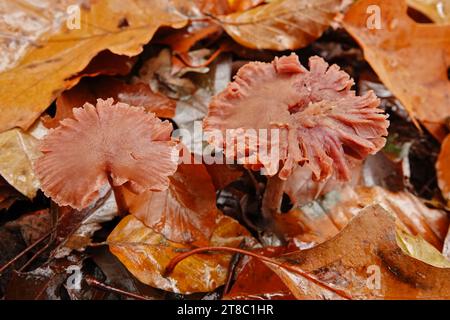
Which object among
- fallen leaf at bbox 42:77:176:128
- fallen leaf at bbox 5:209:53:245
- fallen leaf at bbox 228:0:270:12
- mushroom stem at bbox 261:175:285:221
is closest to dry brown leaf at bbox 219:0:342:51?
fallen leaf at bbox 228:0:270:12

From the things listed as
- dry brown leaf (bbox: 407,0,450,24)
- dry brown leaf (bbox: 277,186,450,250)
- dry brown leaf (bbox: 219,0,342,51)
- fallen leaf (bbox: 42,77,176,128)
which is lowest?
dry brown leaf (bbox: 277,186,450,250)

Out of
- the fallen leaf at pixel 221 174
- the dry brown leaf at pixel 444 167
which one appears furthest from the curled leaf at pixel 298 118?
the dry brown leaf at pixel 444 167

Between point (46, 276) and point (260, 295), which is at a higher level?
point (46, 276)

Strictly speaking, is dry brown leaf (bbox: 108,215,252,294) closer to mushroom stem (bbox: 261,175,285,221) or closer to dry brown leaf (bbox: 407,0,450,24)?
mushroom stem (bbox: 261,175,285,221)

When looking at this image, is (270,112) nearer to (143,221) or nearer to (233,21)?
(143,221)

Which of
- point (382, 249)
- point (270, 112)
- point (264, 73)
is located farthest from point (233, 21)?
point (382, 249)
